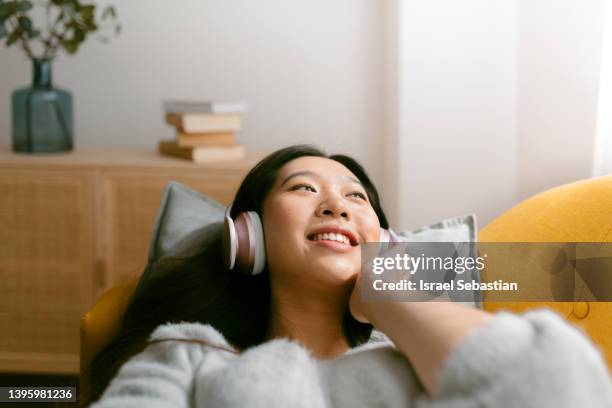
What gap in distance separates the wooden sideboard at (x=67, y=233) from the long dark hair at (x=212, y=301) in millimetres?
816

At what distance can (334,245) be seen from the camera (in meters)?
1.24

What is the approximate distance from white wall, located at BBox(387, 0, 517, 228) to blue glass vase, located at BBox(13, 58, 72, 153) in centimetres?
111

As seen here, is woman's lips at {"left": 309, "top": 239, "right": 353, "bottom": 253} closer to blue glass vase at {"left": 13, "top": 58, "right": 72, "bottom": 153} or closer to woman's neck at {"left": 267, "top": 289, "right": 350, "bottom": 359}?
woman's neck at {"left": 267, "top": 289, "right": 350, "bottom": 359}

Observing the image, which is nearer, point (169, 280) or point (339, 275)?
point (339, 275)

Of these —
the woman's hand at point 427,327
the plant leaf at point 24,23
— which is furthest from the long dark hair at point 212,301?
the plant leaf at point 24,23

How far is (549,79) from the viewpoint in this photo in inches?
85.5

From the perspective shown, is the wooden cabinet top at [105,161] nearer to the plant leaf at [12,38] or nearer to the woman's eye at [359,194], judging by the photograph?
the plant leaf at [12,38]

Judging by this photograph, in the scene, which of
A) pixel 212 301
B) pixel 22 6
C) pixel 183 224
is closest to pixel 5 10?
pixel 22 6

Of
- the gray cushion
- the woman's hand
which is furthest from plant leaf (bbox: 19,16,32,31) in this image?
the woman's hand

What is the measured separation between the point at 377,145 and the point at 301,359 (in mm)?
1764

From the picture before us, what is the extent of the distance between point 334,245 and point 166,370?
0.35m

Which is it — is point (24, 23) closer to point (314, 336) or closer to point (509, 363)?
point (314, 336)

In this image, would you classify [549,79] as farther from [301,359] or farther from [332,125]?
[301,359]

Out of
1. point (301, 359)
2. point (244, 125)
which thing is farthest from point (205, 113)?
point (301, 359)
